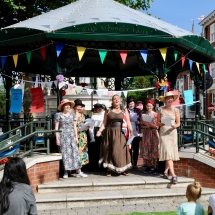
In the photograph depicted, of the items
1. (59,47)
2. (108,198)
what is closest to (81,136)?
(108,198)

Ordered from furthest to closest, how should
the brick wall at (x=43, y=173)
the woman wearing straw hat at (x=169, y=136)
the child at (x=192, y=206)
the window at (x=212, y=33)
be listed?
1. the window at (x=212, y=33)
2. the woman wearing straw hat at (x=169, y=136)
3. the brick wall at (x=43, y=173)
4. the child at (x=192, y=206)

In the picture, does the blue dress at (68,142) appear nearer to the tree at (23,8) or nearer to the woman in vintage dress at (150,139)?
the woman in vintage dress at (150,139)

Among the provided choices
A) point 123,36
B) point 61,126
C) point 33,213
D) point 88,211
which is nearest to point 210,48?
point 123,36

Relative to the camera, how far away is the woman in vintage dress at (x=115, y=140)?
7.46 metres

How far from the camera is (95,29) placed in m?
7.67

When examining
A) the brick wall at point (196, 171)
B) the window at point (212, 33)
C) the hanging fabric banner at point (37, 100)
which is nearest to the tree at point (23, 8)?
the hanging fabric banner at point (37, 100)

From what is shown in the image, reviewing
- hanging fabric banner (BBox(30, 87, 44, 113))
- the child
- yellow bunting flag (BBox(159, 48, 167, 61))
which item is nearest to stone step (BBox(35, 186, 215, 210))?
hanging fabric banner (BBox(30, 87, 44, 113))

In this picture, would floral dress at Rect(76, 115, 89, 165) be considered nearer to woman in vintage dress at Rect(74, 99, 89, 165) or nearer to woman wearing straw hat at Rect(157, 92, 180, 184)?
woman in vintage dress at Rect(74, 99, 89, 165)

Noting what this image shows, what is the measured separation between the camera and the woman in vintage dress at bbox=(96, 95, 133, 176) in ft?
24.5

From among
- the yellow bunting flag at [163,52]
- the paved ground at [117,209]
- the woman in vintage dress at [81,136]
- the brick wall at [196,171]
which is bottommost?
the paved ground at [117,209]

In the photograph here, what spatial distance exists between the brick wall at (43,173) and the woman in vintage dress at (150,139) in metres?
2.09

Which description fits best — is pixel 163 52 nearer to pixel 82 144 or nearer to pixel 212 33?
pixel 82 144

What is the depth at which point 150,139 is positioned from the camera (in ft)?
25.7

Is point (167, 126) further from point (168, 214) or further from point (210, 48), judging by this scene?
point (210, 48)
